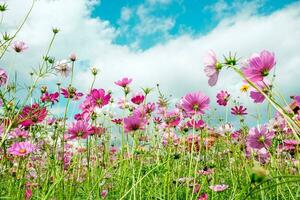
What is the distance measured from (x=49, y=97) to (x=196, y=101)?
0.70 meters

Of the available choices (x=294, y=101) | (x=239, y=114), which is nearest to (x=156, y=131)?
(x=239, y=114)

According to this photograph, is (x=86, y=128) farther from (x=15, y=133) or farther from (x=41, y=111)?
Result: (x=15, y=133)

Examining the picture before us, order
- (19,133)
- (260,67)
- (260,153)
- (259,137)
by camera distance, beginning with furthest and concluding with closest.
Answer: (260,153) → (19,133) → (259,137) → (260,67)

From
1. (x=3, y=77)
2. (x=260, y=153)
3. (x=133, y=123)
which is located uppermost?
(x=3, y=77)

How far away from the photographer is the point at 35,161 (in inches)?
106

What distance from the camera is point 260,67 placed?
3.57 ft

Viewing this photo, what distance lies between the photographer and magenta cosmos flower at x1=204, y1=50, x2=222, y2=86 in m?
1.14

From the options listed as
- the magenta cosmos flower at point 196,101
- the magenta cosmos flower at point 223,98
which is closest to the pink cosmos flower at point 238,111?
the magenta cosmos flower at point 223,98

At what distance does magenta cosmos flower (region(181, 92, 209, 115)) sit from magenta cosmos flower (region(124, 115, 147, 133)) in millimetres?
196

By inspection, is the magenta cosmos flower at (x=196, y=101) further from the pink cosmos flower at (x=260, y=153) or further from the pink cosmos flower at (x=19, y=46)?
the pink cosmos flower at (x=19, y=46)

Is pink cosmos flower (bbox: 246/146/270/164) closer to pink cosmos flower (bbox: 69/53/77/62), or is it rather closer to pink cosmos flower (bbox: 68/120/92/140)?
pink cosmos flower (bbox: 68/120/92/140)

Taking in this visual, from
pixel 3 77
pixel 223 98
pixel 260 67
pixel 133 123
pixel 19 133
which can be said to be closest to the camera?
pixel 260 67

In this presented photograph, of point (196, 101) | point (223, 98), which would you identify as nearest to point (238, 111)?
point (223, 98)

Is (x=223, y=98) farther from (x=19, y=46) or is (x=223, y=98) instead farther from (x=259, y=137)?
(x=19, y=46)
